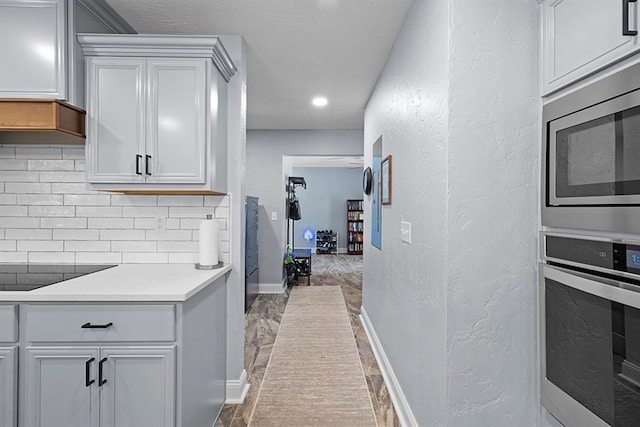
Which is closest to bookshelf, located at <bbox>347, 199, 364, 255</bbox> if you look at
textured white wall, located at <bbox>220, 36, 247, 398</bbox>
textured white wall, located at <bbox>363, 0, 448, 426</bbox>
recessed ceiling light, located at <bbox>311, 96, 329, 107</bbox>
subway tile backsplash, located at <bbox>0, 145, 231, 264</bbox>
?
recessed ceiling light, located at <bbox>311, 96, 329, 107</bbox>

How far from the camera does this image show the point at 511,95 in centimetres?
150

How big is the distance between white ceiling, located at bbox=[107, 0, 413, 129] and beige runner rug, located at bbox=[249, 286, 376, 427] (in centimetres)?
248

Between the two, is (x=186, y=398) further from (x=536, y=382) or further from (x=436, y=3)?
(x=436, y=3)

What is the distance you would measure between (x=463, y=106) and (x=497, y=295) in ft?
2.65

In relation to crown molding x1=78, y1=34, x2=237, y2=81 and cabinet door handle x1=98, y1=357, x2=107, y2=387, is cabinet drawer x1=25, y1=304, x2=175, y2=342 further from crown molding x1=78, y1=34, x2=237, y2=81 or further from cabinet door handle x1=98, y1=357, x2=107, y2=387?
crown molding x1=78, y1=34, x2=237, y2=81

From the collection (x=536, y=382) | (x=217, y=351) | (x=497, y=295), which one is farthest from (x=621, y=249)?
(x=217, y=351)

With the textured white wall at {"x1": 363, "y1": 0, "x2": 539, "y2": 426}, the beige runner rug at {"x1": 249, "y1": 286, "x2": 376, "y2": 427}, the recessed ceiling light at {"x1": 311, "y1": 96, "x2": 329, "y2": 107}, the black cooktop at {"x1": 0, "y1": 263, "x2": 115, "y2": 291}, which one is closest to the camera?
the textured white wall at {"x1": 363, "y1": 0, "x2": 539, "y2": 426}

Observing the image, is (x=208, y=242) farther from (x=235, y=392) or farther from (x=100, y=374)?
(x=235, y=392)

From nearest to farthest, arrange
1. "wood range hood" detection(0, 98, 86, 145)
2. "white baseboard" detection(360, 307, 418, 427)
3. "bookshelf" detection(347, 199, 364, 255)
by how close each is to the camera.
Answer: "wood range hood" detection(0, 98, 86, 145) < "white baseboard" detection(360, 307, 418, 427) < "bookshelf" detection(347, 199, 364, 255)

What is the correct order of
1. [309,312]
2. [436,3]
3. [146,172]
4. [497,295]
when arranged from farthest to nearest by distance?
[309,312], [146,172], [436,3], [497,295]

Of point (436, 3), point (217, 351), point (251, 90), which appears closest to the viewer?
point (436, 3)

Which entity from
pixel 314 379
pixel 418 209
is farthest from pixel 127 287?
pixel 314 379

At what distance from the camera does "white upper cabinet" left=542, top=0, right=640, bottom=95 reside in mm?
1055

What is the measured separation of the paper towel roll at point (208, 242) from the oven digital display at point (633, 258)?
1917mm
